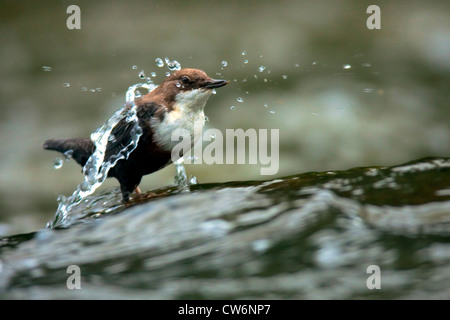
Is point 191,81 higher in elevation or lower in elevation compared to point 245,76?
lower

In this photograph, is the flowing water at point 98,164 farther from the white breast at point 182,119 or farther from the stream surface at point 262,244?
the stream surface at point 262,244

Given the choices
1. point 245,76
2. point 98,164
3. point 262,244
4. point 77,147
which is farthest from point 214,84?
point 245,76

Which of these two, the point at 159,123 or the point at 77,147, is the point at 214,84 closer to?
the point at 159,123

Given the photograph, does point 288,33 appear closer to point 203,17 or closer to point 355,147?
point 203,17

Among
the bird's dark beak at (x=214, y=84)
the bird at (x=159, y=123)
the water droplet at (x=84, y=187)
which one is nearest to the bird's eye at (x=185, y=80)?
the bird at (x=159, y=123)

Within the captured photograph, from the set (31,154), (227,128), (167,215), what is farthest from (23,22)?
(167,215)

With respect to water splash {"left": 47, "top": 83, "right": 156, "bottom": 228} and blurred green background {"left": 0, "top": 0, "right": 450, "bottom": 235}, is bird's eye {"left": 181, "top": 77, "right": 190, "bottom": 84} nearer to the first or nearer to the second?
water splash {"left": 47, "top": 83, "right": 156, "bottom": 228}
